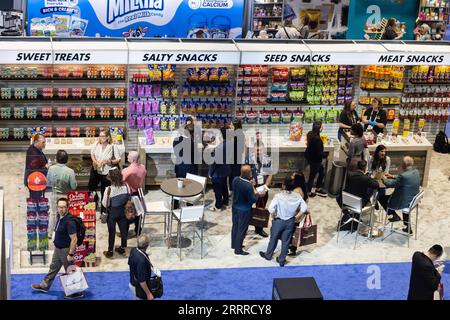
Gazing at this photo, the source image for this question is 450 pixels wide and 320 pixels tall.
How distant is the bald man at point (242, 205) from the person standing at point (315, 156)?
1.96 meters

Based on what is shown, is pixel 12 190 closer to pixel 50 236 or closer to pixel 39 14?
pixel 50 236

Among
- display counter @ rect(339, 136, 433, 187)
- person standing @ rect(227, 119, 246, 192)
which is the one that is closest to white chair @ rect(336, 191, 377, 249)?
person standing @ rect(227, 119, 246, 192)

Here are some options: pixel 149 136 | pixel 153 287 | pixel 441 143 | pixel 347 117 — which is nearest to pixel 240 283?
pixel 153 287

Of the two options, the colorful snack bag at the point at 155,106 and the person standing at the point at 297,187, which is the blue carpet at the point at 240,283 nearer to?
the person standing at the point at 297,187

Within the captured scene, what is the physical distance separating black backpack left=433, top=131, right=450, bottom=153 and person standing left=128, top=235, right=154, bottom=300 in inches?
317

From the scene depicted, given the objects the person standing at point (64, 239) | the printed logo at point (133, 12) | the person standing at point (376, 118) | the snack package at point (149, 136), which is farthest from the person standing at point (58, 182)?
the printed logo at point (133, 12)

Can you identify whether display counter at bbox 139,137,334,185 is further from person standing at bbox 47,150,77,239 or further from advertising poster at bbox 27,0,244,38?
advertising poster at bbox 27,0,244,38

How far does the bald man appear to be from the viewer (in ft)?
31.2

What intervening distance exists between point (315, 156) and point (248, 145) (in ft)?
3.48

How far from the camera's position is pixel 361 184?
10.2 metres

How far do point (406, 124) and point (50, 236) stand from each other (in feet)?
22.2

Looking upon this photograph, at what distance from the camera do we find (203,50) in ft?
39.1

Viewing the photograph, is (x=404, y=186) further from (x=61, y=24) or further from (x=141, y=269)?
(x=61, y=24)

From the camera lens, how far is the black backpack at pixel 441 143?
1417 centimetres
